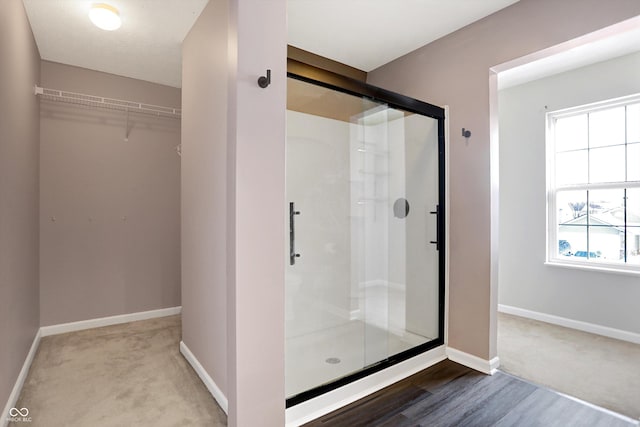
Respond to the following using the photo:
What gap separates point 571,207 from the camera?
375 cm

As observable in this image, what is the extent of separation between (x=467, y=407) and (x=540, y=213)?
2.66 m

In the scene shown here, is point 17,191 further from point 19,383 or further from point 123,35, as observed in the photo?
point 123,35

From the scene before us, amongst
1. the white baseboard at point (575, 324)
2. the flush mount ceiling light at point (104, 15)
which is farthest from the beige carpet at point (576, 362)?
the flush mount ceiling light at point (104, 15)

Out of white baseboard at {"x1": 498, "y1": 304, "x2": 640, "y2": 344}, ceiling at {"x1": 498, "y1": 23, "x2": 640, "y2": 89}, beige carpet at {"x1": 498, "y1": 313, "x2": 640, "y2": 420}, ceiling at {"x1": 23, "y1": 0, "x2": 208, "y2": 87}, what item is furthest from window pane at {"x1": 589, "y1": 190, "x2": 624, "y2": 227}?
ceiling at {"x1": 23, "y1": 0, "x2": 208, "y2": 87}

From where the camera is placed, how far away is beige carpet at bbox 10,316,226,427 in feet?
6.60

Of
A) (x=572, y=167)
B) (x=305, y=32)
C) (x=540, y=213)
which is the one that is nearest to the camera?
(x=305, y=32)

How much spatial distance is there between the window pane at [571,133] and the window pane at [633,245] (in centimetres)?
99

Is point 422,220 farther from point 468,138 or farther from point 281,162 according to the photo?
point 281,162

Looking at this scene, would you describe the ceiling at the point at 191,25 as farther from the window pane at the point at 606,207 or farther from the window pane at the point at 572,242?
the window pane at the point at 572,242

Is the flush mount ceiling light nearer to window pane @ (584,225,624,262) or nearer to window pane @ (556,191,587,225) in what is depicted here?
window pane @ (556,191,587,225)

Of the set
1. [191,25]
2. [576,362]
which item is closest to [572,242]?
[576,362]

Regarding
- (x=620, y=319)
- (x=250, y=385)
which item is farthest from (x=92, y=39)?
(x=620, y=319)

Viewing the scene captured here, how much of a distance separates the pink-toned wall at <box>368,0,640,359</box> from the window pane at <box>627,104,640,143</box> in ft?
6.06

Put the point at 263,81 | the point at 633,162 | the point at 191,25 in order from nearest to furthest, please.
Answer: the point at 263,81 → the point at 191,25 → the point at 633,162
